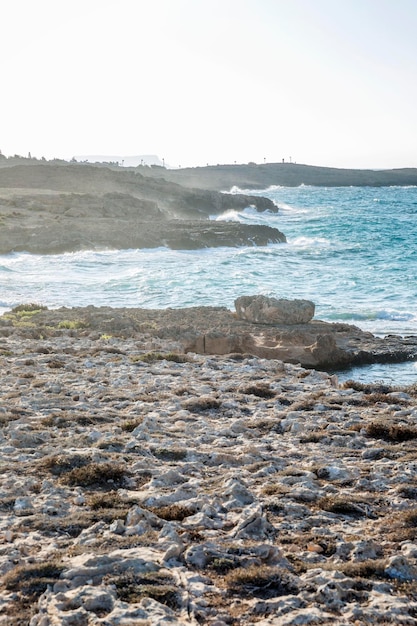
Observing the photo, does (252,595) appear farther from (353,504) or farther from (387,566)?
(353,504)

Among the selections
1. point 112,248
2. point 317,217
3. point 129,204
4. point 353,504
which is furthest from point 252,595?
point 317,217

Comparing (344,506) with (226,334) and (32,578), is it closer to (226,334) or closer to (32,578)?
(32,578)

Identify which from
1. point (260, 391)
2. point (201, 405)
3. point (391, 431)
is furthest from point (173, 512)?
point (260, 391)

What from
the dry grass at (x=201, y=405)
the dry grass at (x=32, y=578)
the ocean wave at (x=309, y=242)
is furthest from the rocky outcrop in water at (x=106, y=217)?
the dry grass at (x=32, y=578)

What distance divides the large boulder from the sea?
10.8 ft

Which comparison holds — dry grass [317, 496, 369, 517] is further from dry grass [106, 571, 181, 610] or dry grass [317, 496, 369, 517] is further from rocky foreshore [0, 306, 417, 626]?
dry grass [106, 571, 181, 610]

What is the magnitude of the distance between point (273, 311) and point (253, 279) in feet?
51.4

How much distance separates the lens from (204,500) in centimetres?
792

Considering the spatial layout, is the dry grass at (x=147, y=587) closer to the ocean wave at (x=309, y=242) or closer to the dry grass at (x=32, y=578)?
the dry grass at (x=32, y=578)

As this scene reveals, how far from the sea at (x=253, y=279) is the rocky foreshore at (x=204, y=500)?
8.04 m

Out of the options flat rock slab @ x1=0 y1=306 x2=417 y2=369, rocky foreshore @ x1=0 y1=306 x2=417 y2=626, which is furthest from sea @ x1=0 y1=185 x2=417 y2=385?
rocky foreshore @ x1=0 y1=306 x2=417 y2=626

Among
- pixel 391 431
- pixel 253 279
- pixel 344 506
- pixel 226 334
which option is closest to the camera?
pixel 344 506

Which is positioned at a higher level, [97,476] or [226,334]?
[97,476]

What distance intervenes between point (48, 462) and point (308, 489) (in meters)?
3.30
